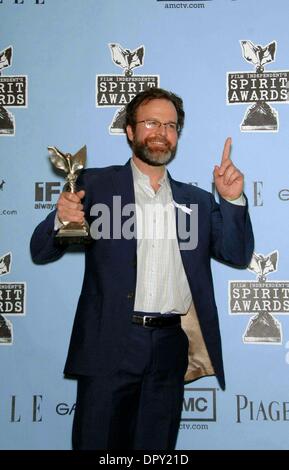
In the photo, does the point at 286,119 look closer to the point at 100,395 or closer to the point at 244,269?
the point at 244,269

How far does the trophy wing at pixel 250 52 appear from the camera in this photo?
2.60 metres

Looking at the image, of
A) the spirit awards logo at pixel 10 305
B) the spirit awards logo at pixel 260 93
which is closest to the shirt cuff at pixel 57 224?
the spirit awards logo at pixel 10 305

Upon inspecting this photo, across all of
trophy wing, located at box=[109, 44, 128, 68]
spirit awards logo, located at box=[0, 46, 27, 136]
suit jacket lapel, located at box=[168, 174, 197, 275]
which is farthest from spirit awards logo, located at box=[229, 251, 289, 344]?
spirit awards logo, located at box=[0, 46, 27, 136]

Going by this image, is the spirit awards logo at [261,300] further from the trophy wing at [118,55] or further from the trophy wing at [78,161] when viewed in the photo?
the trophy wing at [118,55]

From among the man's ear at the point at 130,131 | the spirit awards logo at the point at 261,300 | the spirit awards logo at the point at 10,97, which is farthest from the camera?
the spirit awards logo at the point at 10,97

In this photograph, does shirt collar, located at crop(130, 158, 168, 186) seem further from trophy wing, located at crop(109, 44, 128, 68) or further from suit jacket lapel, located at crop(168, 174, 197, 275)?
trophy wing, located at crop(109, 44, 128, 68)

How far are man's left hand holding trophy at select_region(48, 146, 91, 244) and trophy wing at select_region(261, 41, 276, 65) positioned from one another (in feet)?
3.45

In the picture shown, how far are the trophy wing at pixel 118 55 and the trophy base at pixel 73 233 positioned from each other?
0.99m

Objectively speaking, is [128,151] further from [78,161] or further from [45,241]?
[45,241]

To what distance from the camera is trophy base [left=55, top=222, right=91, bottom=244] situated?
6.41 feet

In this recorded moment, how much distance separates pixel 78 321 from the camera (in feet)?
6.77

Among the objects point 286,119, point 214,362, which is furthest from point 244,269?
point 286,119

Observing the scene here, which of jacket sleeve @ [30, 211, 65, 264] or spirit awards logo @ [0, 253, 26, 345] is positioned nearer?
jacket sleeve @ [30, 211, 65, 264]

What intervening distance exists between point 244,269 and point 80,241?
90 centimetres
